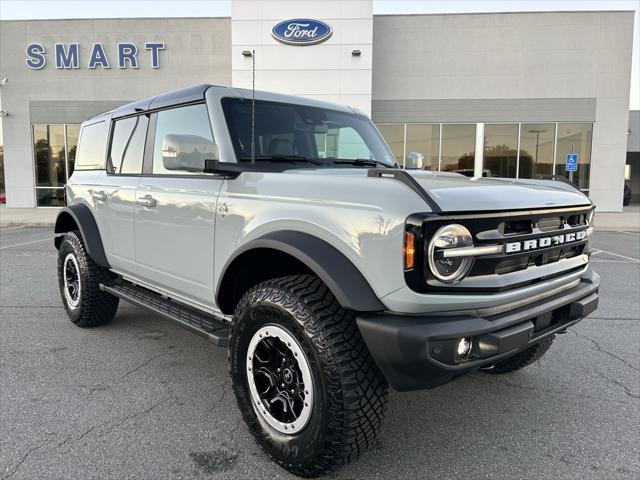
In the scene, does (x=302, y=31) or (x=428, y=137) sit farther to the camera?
(x=428, y=137)

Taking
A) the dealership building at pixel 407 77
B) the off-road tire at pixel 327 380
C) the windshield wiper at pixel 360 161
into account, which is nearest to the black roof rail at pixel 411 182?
the off-road tire at pixel 327 380

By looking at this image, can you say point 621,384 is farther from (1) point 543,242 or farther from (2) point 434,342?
(2) point 434,342

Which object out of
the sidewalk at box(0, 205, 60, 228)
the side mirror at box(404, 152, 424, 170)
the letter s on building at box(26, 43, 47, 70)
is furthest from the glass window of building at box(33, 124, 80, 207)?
the side mirror at box(404, 152, 424, 170)

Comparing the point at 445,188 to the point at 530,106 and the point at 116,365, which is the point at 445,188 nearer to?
the point at 116,365

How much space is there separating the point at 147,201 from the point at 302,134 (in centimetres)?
124

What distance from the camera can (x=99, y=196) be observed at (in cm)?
445

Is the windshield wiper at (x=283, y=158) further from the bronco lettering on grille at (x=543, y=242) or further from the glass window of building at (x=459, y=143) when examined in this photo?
the glass window of building at (x=459, y=143)

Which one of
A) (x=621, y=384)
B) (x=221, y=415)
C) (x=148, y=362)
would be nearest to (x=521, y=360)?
(x=621, y=384)

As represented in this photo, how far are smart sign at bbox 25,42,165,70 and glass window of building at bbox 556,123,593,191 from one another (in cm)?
1655

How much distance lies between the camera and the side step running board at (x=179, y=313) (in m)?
2.99

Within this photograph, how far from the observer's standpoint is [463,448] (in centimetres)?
275

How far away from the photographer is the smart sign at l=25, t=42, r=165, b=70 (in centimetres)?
2036

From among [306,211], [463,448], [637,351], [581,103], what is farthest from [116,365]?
[581,103]

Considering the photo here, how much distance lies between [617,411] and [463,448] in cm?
119
